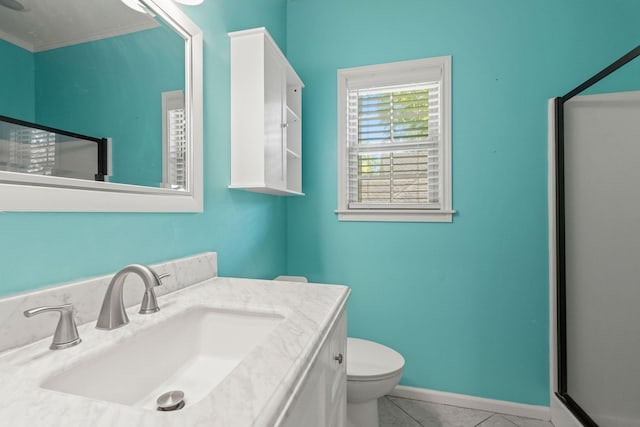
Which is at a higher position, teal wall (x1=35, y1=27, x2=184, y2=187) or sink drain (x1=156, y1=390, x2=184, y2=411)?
teal wall (x1=35, y1=27, x2=184, y2=187)

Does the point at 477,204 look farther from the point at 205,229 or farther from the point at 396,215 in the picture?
the point at 205,229

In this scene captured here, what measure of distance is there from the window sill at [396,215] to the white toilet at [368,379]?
766 mm

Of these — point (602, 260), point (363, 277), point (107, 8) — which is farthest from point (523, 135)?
point (107, 8)

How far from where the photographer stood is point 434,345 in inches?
72.2

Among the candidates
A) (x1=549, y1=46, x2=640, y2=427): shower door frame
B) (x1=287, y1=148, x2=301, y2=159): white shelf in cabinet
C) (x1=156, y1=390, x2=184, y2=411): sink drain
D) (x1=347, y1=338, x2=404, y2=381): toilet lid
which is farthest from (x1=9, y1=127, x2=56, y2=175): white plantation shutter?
(x1=549, y1=46, x2=640, y2=427): shower door frame

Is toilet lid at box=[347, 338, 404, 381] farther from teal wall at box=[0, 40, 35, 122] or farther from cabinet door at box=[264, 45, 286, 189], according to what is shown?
teal wall at box=[0, 40, 35, 122]

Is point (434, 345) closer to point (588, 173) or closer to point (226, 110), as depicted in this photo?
point (588, 173)

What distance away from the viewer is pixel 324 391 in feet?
2.46

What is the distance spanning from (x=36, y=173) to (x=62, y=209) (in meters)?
0.09

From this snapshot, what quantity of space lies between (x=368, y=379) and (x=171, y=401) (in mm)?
910

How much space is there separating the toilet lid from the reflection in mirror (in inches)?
42.9

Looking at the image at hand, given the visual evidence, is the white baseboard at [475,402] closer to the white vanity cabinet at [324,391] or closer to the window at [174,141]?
the white vanity cabinet at [324,391]

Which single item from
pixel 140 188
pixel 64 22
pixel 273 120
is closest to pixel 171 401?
pixel 140 188

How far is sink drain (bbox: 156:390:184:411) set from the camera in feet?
1.99
